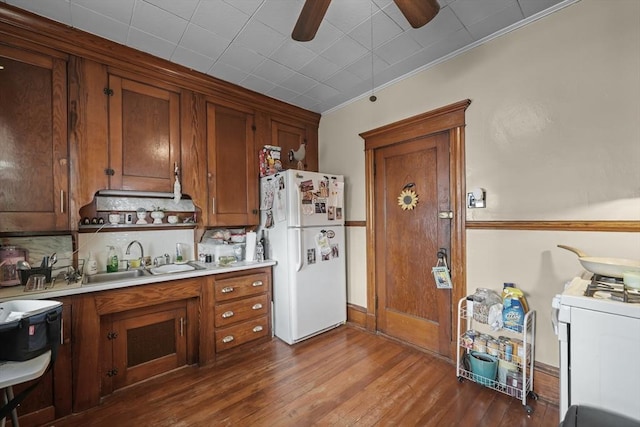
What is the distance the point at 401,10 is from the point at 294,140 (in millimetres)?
2192

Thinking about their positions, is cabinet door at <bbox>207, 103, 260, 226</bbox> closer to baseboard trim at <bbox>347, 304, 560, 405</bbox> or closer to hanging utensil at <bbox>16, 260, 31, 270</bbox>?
hanging utensil at <bbox>16, 260, 31, 270</bbox>

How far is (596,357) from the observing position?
1046 mm

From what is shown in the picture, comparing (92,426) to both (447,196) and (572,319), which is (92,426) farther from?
(447,196)

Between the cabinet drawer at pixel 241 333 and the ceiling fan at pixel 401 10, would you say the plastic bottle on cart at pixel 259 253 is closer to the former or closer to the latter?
the cabinet drawer at pixel 241 333

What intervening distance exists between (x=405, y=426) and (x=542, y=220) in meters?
1.65

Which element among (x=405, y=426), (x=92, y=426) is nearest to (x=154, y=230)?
(x=92, y=426)

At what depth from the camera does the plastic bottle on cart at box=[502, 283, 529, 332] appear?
1.80 metres

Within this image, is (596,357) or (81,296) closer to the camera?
(596,357)

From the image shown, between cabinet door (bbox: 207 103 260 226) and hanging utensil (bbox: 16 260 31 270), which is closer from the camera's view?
hanging utensil (bbox: 16 260 31 270)

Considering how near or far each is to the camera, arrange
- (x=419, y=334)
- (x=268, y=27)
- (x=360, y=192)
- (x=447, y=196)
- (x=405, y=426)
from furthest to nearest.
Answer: (x=360, y=192) < (x=419, y=334) < (x=447, y=196) < (x=268, y=27) < (x=405, y=426)

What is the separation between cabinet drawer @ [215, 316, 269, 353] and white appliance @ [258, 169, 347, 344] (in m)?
0.18

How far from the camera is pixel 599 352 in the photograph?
1.04 meters

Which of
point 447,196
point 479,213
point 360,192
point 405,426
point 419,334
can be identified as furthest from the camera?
point 360,192

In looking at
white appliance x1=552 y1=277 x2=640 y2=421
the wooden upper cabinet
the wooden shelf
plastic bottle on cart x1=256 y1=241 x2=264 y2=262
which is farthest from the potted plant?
white appliance x1=552 y1=277 x2=640 y2=421
